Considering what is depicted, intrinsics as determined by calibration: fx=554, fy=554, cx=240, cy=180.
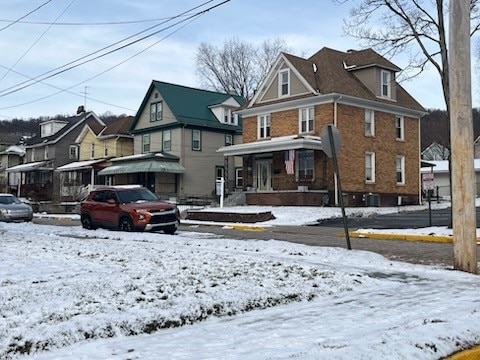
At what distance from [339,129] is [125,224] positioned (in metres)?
17.4

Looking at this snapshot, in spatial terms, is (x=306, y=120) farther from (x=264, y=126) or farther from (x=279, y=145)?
(x=264, y=126)

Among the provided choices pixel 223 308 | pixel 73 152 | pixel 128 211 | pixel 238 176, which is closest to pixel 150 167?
pixel 238 176

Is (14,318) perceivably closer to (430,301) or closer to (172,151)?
(430,301)

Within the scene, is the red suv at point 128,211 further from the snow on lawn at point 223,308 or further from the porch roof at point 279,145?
the porch roof at point 279,145

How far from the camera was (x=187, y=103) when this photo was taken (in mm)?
45594

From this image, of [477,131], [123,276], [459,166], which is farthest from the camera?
[477,131]

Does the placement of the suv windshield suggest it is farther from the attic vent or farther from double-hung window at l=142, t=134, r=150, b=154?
double-hung window at l=142, t=134, r=150, b=154

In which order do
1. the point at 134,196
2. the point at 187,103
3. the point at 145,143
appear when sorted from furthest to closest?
1. the point at 145,143
2. the point at 187,103
3. the point at 134,196

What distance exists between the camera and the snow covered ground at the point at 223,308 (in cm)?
496

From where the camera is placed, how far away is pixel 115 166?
46.3 m

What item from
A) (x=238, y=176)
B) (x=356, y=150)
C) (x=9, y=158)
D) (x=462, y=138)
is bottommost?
(x=462, y=138)

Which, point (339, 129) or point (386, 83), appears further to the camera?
point (386, 83)

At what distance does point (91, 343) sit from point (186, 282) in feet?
8.53

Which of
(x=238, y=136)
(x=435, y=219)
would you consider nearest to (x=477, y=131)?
(x=238, y=136)
